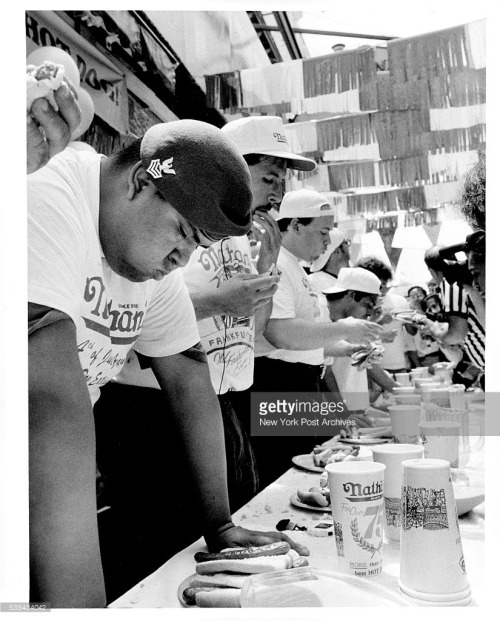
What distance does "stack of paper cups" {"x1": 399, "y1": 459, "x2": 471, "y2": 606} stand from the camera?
0.64m

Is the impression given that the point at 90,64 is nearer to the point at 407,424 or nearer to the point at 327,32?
the point at 327,32

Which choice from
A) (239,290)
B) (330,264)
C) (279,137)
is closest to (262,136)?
(279,137)

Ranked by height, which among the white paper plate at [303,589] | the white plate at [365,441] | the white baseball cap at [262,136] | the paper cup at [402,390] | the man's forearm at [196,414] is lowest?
the white plate at [365,441]

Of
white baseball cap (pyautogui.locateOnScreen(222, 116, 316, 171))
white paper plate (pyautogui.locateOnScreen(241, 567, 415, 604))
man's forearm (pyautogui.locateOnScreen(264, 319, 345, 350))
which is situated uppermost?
white baseball cap (pyautogui.locateOnScreen(222, 116, 316, 171))

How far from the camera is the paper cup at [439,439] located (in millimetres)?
1000

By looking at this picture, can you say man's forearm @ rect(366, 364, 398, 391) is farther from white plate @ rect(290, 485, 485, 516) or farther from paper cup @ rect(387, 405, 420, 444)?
white plate @ rect(290, 485, 485, 516)

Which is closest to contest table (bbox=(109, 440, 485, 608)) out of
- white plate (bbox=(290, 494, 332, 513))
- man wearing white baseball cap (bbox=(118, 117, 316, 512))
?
white plate (bbox=(290, 494, 332, 513))

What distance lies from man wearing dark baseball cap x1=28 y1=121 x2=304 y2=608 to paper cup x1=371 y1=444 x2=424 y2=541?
0.60 feet

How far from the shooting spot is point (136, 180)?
2.54 feet

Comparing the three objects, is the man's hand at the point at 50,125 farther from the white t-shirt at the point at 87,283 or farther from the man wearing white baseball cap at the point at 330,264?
the man wearing white baseball cap at the point at 330,264

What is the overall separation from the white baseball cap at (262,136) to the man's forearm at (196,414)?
40cm

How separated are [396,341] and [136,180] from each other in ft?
4.46

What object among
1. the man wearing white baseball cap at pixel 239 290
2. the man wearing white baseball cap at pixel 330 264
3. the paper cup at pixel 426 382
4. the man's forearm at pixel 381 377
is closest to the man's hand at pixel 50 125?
the man wearing white baseball cap at pixel 239 290

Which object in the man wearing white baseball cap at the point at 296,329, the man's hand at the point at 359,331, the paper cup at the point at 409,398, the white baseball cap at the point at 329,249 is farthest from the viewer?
the man's hand at the point at 359,331
